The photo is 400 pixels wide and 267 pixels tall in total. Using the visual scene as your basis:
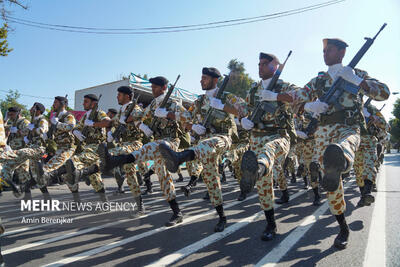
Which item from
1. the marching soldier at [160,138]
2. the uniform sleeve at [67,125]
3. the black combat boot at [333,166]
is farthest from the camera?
the uniform sleeve at [67,125]

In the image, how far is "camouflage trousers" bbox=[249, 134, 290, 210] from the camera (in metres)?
3.14

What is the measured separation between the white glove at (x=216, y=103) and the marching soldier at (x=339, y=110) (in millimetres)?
1088

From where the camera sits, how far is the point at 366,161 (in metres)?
5.50

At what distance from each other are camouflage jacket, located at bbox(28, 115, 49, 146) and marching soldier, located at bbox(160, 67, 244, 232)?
3.84 metres

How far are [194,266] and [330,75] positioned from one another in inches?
113

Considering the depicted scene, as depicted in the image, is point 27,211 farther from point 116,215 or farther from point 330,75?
point 330,75

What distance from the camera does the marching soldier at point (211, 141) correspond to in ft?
11.5

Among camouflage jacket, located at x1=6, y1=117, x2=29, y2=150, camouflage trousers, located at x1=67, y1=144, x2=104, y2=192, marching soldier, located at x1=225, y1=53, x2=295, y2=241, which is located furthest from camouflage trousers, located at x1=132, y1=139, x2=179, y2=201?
camouflage jacket, located at x1=6, y1=117, x2=29, y2=150

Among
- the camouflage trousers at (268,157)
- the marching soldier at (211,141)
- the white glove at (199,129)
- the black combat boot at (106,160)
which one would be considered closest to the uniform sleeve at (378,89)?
the camouflage trousers at (268,157)

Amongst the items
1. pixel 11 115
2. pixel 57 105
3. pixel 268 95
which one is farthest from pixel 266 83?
pixel 11 115

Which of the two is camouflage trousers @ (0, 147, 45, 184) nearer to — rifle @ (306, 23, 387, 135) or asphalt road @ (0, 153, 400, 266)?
asphalt road @ (0, 153, 400, 266)

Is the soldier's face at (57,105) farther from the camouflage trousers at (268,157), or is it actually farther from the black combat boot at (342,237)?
the black combat boot at (342,237)

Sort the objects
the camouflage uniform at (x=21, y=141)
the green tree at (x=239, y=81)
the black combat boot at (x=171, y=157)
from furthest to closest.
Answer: the green tree at (x=239, y=81) < the camouflage uniform at (x=21, y=141) < the black combat boot at (x=171, y=157)

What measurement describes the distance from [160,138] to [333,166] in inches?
114
